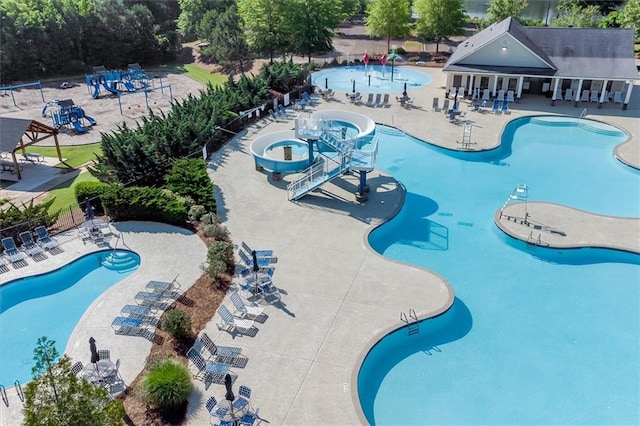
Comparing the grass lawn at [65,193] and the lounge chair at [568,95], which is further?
the lounge chair at [568,95]

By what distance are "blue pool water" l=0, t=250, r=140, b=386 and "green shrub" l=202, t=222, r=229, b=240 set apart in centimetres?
289

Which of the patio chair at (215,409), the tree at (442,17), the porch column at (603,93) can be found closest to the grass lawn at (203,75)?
the tree at (442,17)

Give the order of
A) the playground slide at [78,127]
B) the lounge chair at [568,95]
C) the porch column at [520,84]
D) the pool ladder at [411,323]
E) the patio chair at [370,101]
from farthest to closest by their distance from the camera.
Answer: the porch column at [520,84]
the patio chair at [370,101]
the lounge chair at [568,95]
the playground slide at [78,127]
the pool ladder at [411,323]

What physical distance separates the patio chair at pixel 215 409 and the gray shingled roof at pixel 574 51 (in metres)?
32.4

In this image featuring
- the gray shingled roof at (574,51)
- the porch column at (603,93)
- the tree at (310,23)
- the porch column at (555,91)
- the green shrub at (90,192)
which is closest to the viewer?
the green shrub at (90,192)

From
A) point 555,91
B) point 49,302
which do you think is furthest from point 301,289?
point 555,91

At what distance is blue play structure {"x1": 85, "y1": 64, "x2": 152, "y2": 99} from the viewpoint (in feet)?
149

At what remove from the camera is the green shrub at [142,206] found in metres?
22.6

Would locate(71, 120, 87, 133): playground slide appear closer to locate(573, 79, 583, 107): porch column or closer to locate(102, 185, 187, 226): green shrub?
locate(102, 185, 187, 226): green shrub

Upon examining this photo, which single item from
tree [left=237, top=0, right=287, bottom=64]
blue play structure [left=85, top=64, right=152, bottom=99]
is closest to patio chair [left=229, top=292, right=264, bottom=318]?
blue play structure [left=85, top=64, right=152, bottom=99]

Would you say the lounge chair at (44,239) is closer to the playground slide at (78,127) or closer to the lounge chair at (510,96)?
the playground slide at (78,127)

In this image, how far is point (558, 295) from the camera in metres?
19.0

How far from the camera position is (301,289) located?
18.6 meters

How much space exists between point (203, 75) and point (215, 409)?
45.5 meters
